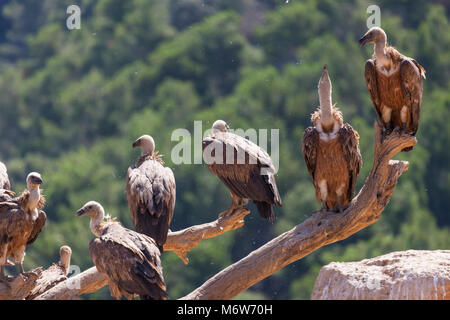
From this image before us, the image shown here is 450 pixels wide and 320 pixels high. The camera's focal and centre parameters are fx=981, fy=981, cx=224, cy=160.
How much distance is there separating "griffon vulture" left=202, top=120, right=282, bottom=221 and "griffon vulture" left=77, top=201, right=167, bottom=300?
1.61 m

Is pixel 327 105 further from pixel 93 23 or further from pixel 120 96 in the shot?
pixel 93 23

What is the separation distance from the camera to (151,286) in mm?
9102

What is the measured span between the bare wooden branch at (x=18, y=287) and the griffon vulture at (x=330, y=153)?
3.11 meters

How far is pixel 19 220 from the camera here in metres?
10.2

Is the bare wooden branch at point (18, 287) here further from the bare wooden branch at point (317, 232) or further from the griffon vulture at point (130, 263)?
the bare wooden branch at point (317, 232)

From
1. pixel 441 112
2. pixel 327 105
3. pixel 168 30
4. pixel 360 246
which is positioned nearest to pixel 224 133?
pixel 327 105

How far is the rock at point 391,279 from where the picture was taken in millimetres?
8727

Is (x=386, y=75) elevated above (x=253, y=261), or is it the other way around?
(x=386, y=75)

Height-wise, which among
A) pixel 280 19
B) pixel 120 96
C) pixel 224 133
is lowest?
pixel 224 133

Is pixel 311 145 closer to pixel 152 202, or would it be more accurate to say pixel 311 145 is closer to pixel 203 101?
pixel 152 202

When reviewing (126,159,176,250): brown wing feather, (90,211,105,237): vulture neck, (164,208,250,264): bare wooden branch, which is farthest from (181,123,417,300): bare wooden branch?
(90,211,105,237): vulture neck

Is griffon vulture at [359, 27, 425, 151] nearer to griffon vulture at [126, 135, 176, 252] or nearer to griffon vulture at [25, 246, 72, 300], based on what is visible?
griffon vulture at [126, 135, 176, 252]

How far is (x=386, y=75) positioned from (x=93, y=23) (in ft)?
140

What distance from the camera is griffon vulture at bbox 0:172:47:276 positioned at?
1016 cm
